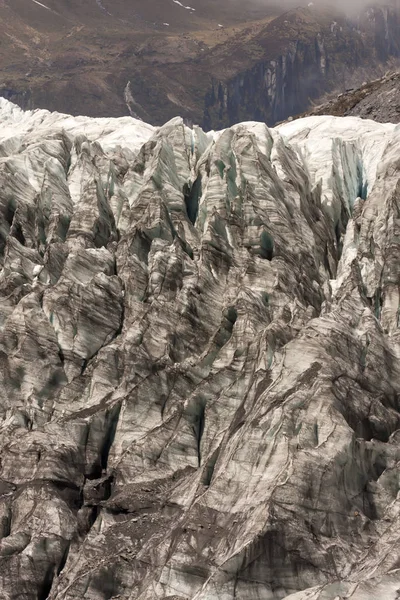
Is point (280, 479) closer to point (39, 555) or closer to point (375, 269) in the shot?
point (39, 555)

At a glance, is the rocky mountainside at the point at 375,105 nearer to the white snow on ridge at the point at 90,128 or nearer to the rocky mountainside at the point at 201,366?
the rocky mountainside at the point at 201,366

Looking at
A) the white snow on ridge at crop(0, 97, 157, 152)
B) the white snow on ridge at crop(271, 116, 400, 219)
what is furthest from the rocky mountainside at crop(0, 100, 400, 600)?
the white snow on ridge at crop(0, 97, 157, 152)

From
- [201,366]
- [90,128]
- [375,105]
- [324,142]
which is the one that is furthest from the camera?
[375,105]

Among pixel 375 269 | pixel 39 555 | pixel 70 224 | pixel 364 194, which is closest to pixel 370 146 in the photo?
pixel 364 194

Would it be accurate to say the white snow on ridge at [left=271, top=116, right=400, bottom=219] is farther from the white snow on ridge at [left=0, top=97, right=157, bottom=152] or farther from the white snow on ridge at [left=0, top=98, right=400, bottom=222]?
the white snow on ridge at [left=0, top=97, right=157, bottom=152]

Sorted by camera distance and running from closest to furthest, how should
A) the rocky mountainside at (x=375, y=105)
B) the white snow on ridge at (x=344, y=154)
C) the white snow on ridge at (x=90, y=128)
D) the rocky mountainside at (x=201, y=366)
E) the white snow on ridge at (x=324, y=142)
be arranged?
the rocky mountainside at (x=201, y=366)
the white snow on ridge at (x=324, y=142)
the white snow on ridge at (x=344, y=154)
the white snow on ridge at (x=90, y=128)
the rocky mountainside at (x=375, y=105)

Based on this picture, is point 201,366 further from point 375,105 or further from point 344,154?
point 375,105

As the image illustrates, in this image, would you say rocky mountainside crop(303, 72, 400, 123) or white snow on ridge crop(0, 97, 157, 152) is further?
rocky mountainside crop(303, 72, 400, 123)

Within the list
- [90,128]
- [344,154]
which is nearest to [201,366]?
[344,154]

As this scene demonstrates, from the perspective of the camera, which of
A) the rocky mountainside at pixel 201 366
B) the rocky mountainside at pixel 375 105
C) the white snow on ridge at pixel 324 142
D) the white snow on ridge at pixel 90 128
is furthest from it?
the rocky mountainside at pixel 375 105

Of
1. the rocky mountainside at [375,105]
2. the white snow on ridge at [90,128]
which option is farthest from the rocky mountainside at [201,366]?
the rocky mountainside at [375,105]
